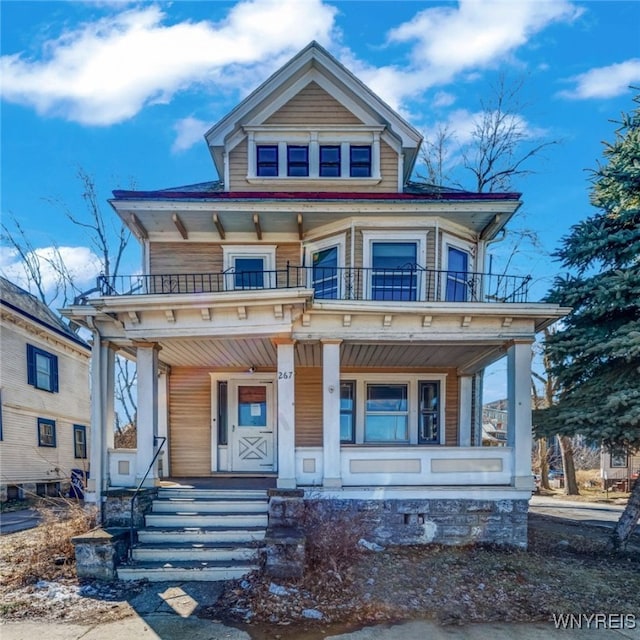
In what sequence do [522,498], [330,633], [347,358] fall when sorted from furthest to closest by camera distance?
1. [347,358]
2. [522,498]
3. [330,633]

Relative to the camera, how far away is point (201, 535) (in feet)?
23.5

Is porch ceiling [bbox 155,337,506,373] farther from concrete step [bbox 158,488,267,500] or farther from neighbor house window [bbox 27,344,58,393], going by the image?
neighbor house window [bbox 27,344,58,393]

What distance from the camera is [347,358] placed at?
10438 millimetres

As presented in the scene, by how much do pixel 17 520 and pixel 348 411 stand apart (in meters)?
8.35

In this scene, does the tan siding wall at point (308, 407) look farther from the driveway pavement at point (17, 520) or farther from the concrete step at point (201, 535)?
the driveway pavement at point (17, 520)

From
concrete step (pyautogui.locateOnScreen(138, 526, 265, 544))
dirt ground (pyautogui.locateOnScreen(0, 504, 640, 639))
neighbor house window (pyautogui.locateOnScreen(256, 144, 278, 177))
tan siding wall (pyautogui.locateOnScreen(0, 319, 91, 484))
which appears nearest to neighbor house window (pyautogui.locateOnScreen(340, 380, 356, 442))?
dirt ground (pyautogui.locateOnScreen(0, 504, 640, 639))

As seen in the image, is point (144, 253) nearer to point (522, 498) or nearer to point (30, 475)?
point (522, 498)

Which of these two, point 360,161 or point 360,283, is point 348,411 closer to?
point 360,283

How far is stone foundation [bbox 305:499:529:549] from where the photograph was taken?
792 cm

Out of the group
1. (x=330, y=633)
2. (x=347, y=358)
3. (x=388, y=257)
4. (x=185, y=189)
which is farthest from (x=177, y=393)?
(x=330, y=633)

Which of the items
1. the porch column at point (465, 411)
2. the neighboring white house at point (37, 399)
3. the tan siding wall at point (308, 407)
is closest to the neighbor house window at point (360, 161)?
the tan siding wall at point (308, 407)

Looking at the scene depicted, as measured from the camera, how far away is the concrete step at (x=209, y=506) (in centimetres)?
781

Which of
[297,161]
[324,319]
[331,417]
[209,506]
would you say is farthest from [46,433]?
[324,319]

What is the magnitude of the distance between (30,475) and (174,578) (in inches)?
487
